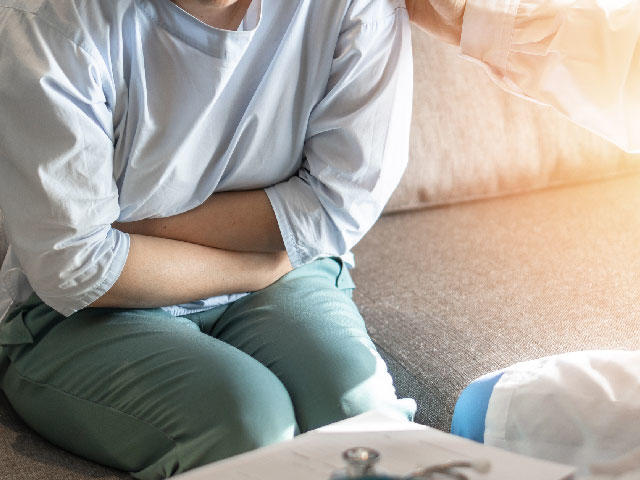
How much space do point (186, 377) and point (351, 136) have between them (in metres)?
0.39

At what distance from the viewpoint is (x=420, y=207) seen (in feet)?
6.35

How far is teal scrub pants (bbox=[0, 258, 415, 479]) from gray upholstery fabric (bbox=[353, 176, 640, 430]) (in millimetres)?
146

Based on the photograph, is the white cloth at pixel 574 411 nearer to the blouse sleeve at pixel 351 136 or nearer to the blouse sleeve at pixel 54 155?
the blouse sleeve at pixel 351 136

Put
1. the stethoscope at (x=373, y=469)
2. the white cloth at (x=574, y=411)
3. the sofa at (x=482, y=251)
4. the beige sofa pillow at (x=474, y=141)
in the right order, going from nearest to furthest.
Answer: the stethoscope at (x=373, y=469), the white cloth at (x=574, y=411), the sofa at (x=482, y=251), the beige sofa pillow at (x=474, y=141)

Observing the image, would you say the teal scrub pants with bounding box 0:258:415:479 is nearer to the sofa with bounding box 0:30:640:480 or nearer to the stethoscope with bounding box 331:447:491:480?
the sofa with bounding box 0:30:640:480

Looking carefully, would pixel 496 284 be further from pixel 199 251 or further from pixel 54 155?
pixel 54 155

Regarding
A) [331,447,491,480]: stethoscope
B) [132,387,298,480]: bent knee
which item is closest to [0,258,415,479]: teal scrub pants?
[132,387,298,480]: bent knee

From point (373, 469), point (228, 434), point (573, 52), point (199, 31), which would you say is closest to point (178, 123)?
point (199, 31)

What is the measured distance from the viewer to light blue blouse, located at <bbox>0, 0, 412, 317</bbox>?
1.14 meters

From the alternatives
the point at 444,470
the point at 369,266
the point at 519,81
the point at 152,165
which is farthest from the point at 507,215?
the point at 444,470

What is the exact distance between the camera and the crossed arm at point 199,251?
1.25m

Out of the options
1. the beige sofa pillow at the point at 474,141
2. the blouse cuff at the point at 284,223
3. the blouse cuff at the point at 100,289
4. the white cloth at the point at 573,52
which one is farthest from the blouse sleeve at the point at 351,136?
the beige sofa pillow at the point at 474,141

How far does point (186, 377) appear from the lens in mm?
1179

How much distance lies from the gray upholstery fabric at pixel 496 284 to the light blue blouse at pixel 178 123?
0.76 ft
